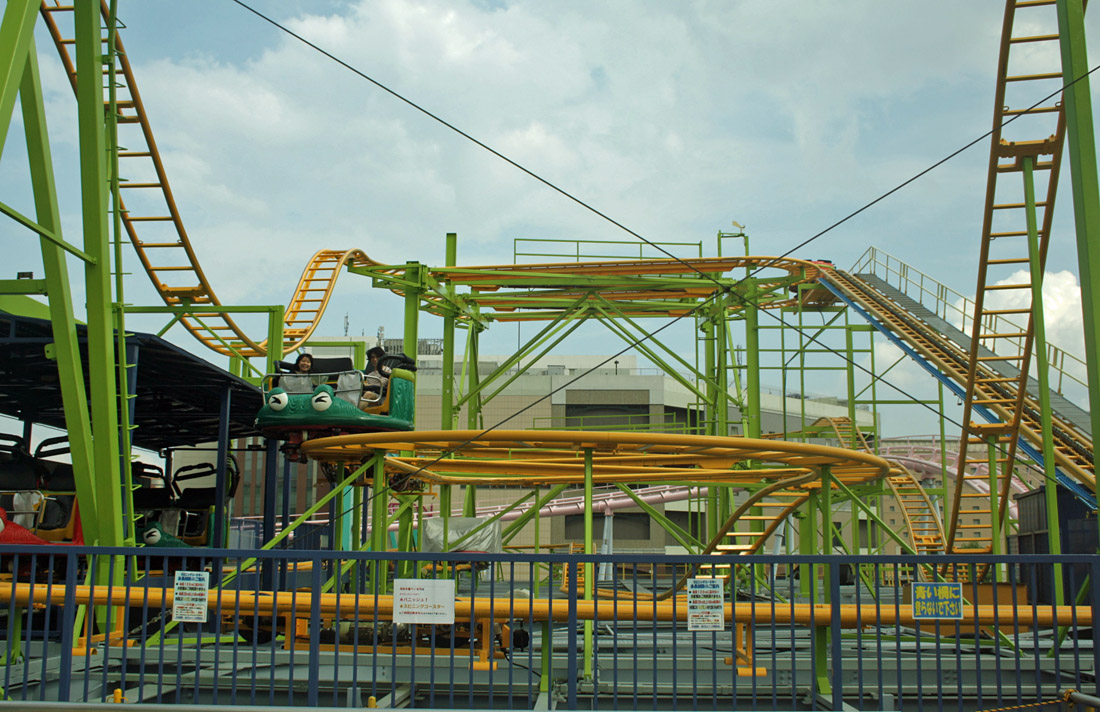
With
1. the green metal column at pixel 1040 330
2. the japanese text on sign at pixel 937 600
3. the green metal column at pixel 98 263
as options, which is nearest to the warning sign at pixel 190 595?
the green metal column at pixel 98 263

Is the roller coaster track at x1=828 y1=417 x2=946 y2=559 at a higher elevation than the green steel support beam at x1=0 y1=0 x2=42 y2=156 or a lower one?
lower

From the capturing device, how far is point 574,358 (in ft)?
217

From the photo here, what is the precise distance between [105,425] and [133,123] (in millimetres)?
4899

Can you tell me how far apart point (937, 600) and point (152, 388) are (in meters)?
12.6

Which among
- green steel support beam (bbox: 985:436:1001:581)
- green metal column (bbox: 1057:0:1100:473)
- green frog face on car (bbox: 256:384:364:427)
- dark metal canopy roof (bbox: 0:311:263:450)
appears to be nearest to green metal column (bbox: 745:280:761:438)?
green steel support beam (bbox: 985:436:1001:581)

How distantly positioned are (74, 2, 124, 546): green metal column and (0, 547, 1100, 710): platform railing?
1213 millimetres

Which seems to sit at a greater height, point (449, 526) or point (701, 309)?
point (701, 309)

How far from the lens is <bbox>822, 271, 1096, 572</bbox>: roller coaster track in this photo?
52.9 ft

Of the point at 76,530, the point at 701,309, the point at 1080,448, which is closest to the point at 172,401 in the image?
the point at 76,530

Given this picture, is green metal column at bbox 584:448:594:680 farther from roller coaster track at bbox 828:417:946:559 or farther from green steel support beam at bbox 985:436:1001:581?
roller coaster track at bbox 828:417:946:559

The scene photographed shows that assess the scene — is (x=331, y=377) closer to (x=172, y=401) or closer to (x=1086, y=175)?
(x=172, y=401)

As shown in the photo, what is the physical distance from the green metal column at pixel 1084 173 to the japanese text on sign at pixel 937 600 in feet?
8.08

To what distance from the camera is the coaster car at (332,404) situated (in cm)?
1356

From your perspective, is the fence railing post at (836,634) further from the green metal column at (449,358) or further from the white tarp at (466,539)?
the green metal column at (449,358)
